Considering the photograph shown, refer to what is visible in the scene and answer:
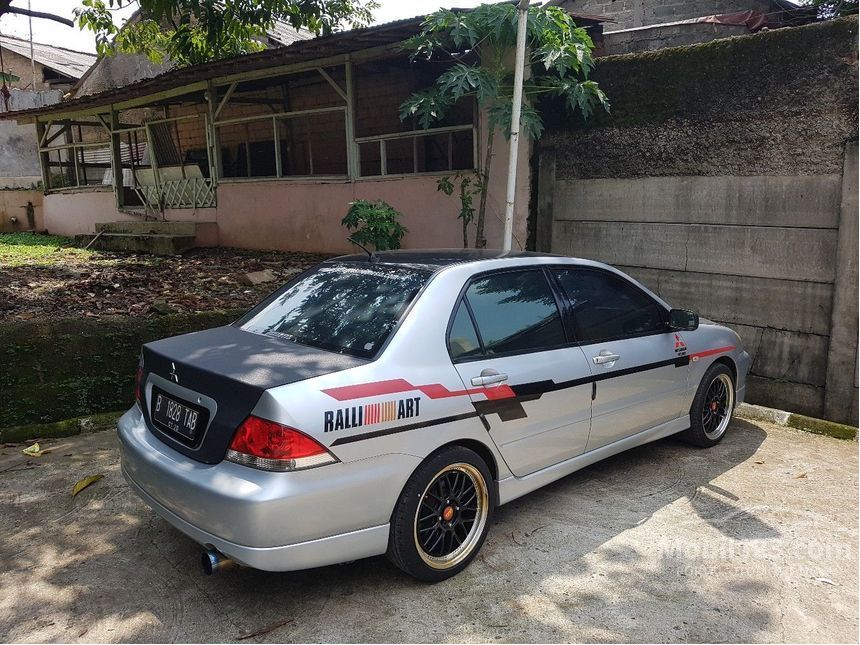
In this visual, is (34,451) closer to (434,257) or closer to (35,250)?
(434,257)

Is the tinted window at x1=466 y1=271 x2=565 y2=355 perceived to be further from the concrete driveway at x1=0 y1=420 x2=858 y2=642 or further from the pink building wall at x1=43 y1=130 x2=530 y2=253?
the pink building wall at x1=43 y1=130 x2=530 y2=253

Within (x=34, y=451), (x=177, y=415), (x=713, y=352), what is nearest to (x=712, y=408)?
(x=713, y=352)

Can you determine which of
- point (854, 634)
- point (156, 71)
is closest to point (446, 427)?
point (854, 634)

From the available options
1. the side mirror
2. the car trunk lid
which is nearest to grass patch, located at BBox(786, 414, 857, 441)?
the side mirror

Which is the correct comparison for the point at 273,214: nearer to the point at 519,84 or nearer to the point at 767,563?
the point at 519,84

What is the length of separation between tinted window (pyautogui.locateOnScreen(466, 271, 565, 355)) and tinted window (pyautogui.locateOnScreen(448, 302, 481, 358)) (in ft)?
0.18

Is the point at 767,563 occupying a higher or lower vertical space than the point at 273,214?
lower

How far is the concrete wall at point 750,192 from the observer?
206 inches

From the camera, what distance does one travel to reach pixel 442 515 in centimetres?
314

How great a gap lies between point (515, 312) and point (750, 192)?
325cm

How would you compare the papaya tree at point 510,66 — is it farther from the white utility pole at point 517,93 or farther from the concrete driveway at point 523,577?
the concrete driveway at point 523,577

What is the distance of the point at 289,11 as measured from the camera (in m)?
10.3

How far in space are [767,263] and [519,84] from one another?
263cm

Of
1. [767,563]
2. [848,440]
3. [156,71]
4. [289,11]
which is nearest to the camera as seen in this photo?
[767,563]
